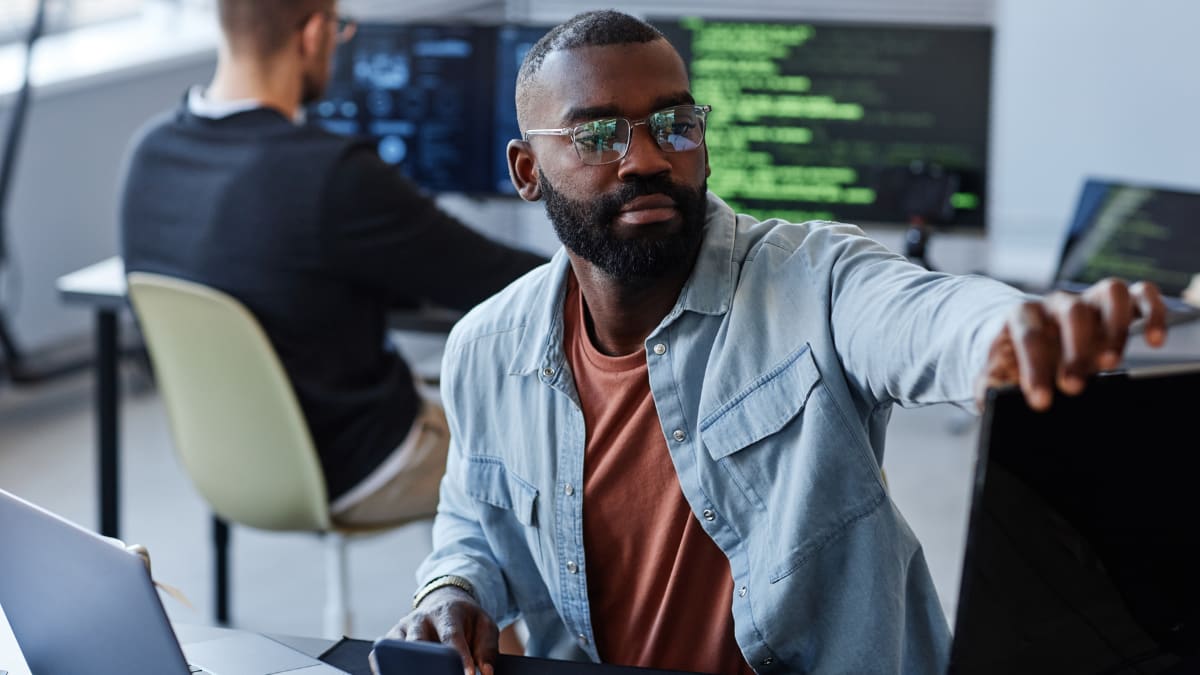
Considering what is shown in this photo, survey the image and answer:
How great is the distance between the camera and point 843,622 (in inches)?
49.6

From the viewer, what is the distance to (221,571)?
274 centimetres

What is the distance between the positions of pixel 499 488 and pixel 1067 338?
29.5 inches

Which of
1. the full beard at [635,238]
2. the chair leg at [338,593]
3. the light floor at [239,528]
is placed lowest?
the light floor at [239,528]

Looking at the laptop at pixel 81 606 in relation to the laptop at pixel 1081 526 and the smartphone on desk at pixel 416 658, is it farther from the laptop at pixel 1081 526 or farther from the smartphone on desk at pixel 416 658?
the laptop at pixel 1081 526

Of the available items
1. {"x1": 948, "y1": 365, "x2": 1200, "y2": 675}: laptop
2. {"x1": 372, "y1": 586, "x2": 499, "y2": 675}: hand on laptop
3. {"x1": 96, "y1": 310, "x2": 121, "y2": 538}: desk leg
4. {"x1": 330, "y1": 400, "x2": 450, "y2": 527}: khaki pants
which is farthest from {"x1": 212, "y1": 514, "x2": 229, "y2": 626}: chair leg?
{"x1": 948, "y1": 365, "x2": 1200, "y2": 675}: laptop

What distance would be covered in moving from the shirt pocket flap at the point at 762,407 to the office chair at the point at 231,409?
1040mm

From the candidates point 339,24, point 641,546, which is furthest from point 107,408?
point 641,546

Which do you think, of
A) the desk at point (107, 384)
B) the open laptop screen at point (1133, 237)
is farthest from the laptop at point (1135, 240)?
the desk at point (107, 384)

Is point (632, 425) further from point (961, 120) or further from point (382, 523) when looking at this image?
point (961, 120)

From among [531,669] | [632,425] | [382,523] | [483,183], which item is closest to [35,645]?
[531,669]

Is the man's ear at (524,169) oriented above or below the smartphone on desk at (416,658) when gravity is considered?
above

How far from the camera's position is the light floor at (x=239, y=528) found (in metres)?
2.87

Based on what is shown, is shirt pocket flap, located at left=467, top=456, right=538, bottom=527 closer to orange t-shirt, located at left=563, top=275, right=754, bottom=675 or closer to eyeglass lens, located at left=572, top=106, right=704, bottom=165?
orange t-shirt, located at left=563, top=275, right=754, bottom=675

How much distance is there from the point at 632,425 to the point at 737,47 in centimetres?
161
